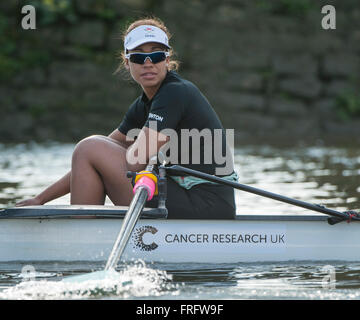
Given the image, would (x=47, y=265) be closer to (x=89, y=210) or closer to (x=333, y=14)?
(x=89, y=210)

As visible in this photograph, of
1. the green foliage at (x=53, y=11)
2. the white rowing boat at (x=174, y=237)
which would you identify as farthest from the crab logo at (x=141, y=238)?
the green foliage at (x=53, y=11)

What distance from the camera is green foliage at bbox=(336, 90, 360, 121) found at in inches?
725

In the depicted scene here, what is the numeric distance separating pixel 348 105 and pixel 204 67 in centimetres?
360

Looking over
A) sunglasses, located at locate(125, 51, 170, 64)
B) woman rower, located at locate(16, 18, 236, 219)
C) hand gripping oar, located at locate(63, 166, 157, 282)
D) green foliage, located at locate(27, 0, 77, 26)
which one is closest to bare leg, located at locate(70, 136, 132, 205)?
woman rower, located at locate(16, 18, 236, 219)

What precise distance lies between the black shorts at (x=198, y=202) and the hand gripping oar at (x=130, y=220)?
0.25 metres

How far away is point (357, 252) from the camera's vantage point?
5230mm

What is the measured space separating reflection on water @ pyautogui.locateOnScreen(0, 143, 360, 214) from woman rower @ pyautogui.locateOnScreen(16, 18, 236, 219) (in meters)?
2.32

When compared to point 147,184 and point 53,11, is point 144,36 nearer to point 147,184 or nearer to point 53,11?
point 147,184

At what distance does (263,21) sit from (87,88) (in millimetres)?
4974

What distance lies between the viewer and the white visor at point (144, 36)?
5020 mm

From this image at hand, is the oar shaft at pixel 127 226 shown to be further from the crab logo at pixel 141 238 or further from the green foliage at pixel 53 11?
the green foliage at pixel 53 11

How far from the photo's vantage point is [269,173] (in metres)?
10.8

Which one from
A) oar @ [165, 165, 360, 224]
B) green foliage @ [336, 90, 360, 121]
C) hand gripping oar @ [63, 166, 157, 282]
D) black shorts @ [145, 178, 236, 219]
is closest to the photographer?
hand gripping oar @ [63, 166, 157, 282]

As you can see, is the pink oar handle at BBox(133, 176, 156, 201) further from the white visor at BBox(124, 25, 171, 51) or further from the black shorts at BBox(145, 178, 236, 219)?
the white visor at BBox(124, 25, 171, 51)
